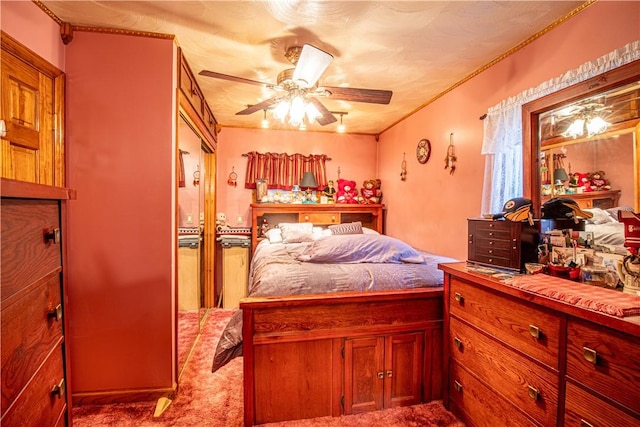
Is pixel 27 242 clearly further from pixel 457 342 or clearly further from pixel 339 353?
pixel 457 342

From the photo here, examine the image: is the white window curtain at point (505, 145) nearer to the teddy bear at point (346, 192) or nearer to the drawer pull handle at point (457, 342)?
the drawer pull handle at point (457, 342)

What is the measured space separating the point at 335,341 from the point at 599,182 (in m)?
1.70

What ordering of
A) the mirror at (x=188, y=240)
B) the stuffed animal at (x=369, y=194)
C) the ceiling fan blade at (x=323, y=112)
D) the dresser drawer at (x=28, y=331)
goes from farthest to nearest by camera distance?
the stuffed animal at (x=369, y=194) < the mirror at (x=188, y=240) < the ceiling fan blade at (x=323, y=112) < the dresser drawer at (x=28, y=331)

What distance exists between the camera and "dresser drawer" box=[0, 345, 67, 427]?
73 centimetres

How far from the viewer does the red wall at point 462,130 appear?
1508 millimetres

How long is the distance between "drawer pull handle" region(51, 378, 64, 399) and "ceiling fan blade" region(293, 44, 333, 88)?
1.80 metres

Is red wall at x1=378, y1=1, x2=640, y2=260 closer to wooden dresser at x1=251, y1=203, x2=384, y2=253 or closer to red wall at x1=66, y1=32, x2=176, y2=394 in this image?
wooden dresser at x1=251, y1=203, x2=384, y2=253

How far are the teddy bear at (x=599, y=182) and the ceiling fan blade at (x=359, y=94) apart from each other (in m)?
1.30

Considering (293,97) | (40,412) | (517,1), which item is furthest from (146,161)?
(517,1)

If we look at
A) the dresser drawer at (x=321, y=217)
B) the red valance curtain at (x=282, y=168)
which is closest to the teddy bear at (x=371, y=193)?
the dresser drawer at (x=321, y=217)

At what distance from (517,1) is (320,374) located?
7.91ft

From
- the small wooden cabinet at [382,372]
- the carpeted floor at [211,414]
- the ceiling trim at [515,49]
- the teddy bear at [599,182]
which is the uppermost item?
the ceiling trim at [515,49]

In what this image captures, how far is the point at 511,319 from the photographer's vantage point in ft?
4.41

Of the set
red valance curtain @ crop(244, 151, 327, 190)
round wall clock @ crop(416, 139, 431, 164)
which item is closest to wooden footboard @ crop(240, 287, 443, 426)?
round wall clock @ crop(416, 139, 431, 164)
